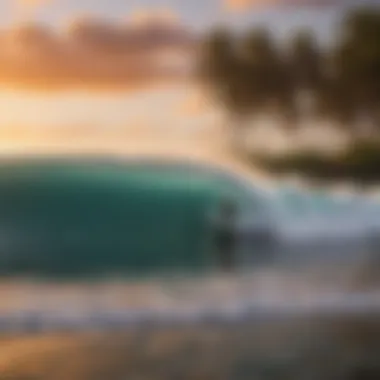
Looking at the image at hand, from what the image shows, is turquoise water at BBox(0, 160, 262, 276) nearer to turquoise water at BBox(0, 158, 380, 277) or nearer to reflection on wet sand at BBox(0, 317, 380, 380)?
turquoise water at BBox(0, 158, 380, 277)

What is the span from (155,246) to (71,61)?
1.04 feet

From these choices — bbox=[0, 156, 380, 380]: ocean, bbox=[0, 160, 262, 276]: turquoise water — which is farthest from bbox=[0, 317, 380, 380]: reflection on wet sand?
bbox=[0, 160, 262, 276]: turquoise water

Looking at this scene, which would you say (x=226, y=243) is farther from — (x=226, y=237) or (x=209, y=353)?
(x=209, y=353)

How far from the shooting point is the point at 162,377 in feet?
3.77

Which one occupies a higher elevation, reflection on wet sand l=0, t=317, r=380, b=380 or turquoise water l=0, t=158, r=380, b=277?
turquoise water l=0, t=158, r=380, b=277

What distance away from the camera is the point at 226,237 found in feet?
3.93

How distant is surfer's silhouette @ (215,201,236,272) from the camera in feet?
3.91

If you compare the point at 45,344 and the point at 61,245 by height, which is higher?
the point at 61,245

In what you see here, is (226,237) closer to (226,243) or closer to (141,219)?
(226,243)

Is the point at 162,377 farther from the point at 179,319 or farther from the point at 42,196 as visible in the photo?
the point at 42,196

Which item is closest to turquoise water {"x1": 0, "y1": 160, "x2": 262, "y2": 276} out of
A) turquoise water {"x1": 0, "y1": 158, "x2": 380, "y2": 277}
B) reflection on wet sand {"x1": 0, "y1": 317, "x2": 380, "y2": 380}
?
turquoise water {"x1": 0, "y1": 158, "x2": 380, "y2": 277}

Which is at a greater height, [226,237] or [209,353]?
[226,237]

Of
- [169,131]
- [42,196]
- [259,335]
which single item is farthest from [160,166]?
[259,335]

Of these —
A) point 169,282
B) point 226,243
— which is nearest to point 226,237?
point 226,243
